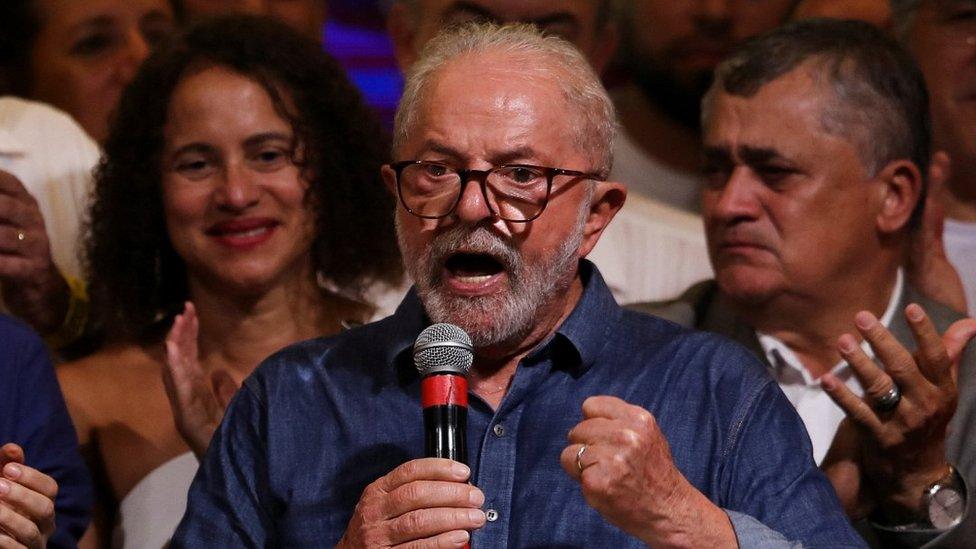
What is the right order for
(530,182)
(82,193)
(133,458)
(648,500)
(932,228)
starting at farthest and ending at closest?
(82,193), (932,228), (133,458), (530,182), (648,500)

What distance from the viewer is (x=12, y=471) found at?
2197 millimetres

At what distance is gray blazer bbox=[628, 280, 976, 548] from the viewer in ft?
8.58

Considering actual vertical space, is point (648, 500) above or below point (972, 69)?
below

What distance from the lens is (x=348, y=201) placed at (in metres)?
3.27

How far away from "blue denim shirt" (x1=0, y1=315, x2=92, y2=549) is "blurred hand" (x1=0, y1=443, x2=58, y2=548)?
31cm

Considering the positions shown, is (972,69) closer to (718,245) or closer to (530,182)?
(718,245)

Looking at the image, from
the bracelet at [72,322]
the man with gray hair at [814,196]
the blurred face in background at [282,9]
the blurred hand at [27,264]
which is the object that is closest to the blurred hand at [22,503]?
the blurred hand at [27,264]

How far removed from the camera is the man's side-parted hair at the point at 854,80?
10.4 feet

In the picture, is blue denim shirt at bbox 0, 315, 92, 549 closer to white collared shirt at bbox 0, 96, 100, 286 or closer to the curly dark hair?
the curly dark hair

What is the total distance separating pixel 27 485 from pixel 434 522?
670 mm

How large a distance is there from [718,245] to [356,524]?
1.36 meters

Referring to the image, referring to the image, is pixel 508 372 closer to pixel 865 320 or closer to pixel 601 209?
pixel 601 209

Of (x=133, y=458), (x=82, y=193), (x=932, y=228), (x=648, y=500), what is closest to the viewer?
(x=648, y=500)

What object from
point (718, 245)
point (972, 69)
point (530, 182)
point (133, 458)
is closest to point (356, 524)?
point (530, 182)
